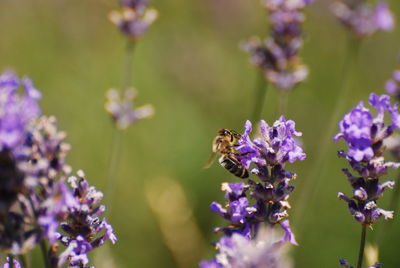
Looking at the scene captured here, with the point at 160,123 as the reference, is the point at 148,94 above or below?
above

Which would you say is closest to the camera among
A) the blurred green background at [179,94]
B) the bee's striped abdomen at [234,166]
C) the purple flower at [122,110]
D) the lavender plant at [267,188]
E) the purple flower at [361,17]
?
the lavender plant at [267,188]

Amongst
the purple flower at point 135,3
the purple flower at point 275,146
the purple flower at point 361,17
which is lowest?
the purple flower at point 275,146

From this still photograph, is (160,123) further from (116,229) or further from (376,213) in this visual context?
(376,213)

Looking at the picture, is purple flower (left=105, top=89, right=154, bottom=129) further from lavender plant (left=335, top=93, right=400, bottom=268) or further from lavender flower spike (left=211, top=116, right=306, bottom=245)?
lavender plant (left=335, top=93, right=400, bottom=268)

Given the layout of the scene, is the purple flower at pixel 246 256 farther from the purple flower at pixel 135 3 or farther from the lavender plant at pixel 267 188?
the purple flower at pixel 135 3

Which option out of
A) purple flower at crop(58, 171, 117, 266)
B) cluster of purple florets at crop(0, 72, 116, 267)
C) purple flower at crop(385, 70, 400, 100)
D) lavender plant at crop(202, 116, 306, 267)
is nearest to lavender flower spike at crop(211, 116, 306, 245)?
lavender plant at crop(202, 116, 306, 267)

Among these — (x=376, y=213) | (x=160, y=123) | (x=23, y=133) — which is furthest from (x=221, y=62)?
(x=23, y=133)

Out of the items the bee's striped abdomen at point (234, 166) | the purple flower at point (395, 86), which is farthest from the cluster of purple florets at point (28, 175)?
the purple flower at point (395, 86)
